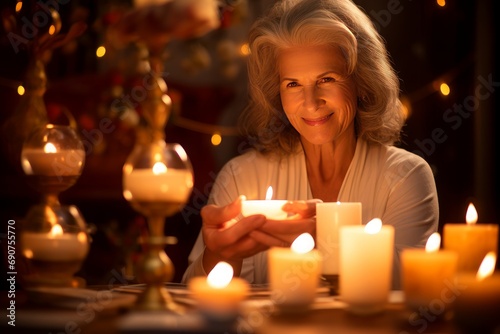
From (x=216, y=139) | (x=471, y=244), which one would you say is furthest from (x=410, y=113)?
(x=471, y=244)

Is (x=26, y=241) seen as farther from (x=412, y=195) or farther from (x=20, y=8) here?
(x=412, y=195)

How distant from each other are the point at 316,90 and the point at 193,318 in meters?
1.16

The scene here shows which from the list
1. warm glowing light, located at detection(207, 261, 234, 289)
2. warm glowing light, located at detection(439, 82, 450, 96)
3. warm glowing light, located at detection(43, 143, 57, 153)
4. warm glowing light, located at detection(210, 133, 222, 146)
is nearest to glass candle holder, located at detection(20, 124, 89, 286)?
warm glowing light, located at detection(43, 143, 57, 153)

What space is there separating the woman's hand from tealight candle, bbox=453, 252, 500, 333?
1.42 ft

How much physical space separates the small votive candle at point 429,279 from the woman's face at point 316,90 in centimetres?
101

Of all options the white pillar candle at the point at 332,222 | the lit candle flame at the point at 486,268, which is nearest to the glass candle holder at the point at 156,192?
the white pillar candle at the point at 332,222

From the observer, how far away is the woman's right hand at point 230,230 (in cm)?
149

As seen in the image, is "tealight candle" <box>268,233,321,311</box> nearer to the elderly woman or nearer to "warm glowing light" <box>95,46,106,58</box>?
the elderly woman

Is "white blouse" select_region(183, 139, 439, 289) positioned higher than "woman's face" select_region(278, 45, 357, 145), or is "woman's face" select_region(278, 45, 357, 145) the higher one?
"woman's face" select_region(278, 45, 357, 145)

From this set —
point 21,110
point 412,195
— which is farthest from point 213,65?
point 21,110

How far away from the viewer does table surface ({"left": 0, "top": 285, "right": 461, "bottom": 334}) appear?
3.51ft

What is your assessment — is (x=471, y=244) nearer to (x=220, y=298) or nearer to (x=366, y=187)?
(x=220, y=298)

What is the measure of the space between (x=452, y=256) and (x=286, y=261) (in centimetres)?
26

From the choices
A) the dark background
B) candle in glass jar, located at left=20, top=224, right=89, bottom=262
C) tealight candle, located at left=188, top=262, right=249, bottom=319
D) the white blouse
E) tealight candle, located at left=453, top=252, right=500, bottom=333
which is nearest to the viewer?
tealight candle, located at left=188, top=262, right=249, bottom=319
